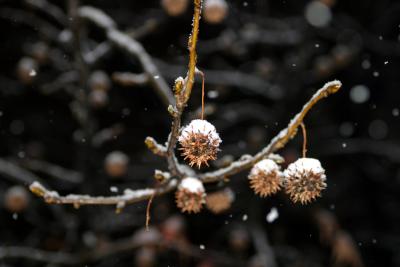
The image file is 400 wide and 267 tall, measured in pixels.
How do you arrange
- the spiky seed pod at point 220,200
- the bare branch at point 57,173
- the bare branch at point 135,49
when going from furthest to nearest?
the bare branch at point 57,173, the spiky seed pod at point 220,200, the bare branch at point 135,49

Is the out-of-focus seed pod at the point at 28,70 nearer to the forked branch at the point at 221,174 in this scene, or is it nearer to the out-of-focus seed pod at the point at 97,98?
the out-of-focus seed pod at the point at 97,98

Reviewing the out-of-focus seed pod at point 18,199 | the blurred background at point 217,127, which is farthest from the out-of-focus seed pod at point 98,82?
the out-of-focus seed pod at point 18,199

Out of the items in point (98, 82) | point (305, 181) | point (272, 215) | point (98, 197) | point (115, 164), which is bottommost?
point (305, 181)

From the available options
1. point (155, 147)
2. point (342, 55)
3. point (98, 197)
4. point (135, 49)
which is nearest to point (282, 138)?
point (155, 147)

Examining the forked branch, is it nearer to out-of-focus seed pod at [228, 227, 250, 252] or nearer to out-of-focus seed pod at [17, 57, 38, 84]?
out-of-focus seed pod at [17, 57, 38, 84]

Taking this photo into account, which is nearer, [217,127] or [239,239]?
[239,239]

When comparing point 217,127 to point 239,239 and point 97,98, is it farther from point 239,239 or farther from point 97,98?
point 97,98

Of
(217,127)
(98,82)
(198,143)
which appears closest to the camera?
(198,143)
